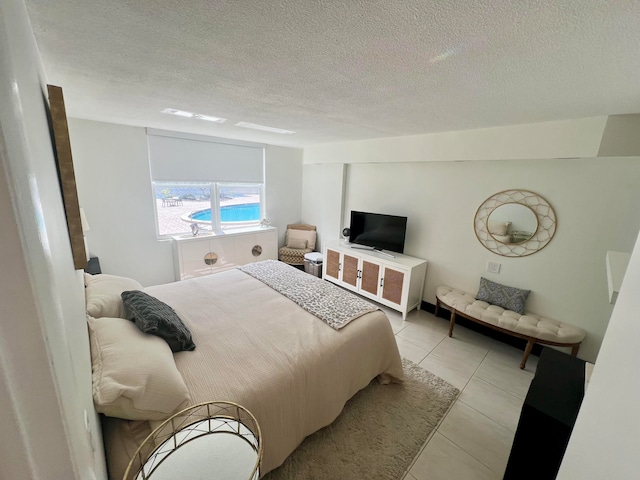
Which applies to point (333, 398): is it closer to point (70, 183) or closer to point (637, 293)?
point (637, 293)

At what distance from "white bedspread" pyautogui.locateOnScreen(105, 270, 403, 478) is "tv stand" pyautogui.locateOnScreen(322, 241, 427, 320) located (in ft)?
3.93

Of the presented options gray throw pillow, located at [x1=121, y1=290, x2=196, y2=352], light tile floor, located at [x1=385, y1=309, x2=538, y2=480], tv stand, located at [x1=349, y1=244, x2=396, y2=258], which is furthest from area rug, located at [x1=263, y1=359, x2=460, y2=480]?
tv stand, located at [x1=349, y1=244, x2=396, y2=258]

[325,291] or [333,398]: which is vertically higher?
[325,291]

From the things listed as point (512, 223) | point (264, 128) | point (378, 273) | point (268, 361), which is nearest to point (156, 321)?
point (268, 361)

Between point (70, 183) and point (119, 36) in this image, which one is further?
point (119, 36)

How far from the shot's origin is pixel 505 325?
251 cm

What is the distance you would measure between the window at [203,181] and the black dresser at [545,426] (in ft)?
13.7

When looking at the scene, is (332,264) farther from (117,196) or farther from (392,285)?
(117,196)

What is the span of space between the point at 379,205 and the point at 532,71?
265 cm

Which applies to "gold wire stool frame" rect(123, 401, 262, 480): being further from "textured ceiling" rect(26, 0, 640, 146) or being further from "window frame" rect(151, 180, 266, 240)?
"window frame" rect(151, 180, 266, 240)

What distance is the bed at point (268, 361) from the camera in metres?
1.34

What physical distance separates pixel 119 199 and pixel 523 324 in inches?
190

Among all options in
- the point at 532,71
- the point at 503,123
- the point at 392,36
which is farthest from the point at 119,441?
the point at 503,123

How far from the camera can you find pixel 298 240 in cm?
486
